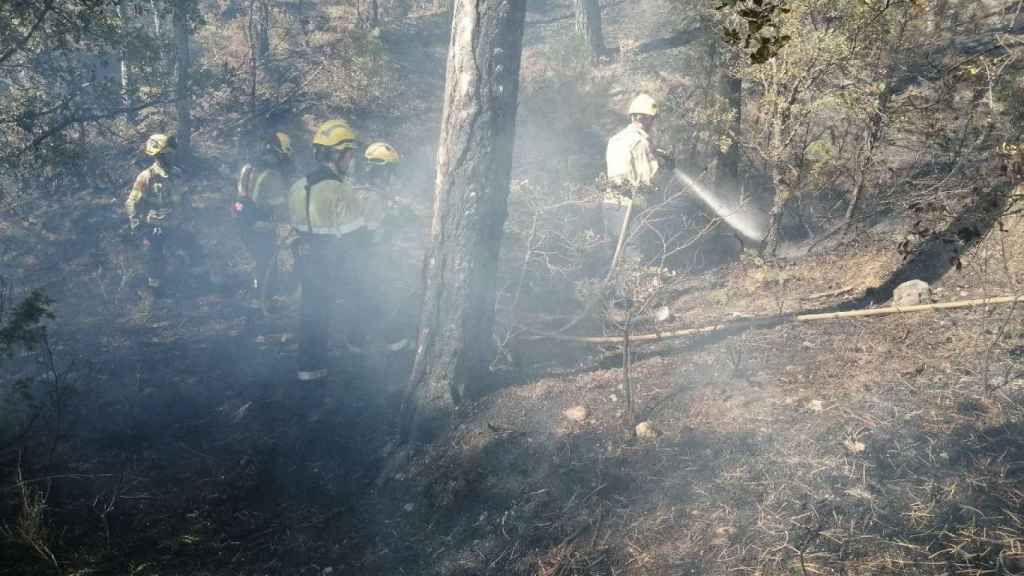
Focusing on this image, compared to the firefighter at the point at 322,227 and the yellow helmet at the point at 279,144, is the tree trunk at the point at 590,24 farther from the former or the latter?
the firefighter at the point at 322,227

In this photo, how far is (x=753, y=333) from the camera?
543 cm

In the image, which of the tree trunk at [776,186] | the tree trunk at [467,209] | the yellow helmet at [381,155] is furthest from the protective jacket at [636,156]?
the yellow helmet at [381,155]

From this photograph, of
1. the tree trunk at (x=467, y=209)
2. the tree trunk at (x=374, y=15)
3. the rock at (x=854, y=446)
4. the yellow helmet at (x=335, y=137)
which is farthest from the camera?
the tree trunk at (x=374, y=15)

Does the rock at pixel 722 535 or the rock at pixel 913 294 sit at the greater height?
the rock at pixel 913 294

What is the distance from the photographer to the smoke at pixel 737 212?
8.73 m

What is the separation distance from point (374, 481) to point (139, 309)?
5.80 metres

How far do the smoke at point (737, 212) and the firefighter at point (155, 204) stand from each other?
7.13m

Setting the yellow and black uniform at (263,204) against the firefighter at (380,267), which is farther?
the yellow and black uniform at (263,204)

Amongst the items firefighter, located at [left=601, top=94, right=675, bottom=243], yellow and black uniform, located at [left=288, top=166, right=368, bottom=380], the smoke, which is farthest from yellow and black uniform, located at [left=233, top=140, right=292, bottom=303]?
the smoke

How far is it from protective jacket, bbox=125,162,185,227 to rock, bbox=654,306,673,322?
675 centimetres

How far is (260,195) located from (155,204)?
5.61 feet

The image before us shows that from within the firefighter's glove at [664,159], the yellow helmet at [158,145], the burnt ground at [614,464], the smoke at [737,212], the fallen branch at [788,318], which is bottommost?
the burnt ground at [614,464]

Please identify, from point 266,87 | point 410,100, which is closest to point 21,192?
point 266,87

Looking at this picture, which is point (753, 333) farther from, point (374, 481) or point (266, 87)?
point (266, 87)
